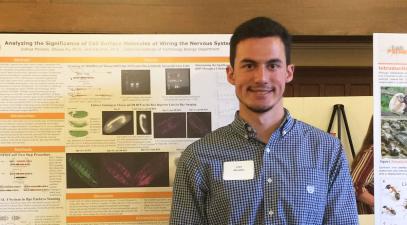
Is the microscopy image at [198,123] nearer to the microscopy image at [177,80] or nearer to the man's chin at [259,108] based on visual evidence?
the microscopy image at [177,80]

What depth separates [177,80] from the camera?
1.76 meters

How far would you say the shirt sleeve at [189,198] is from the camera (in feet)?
4.30

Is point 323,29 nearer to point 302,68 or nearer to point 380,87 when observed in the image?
point 380,87

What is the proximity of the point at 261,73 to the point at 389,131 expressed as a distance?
34.8 inches

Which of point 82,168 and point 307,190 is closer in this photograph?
point 307,190

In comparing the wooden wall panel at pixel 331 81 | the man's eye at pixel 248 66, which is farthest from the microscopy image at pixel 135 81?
the wooden wall panel at pixel 331 81

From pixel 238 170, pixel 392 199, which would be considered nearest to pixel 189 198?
pixel 238 170

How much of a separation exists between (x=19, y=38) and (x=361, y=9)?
58.6 inches

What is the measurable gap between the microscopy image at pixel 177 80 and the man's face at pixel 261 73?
1.61 ft

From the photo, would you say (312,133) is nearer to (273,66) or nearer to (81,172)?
(273,66)

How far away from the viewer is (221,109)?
176 centimetres

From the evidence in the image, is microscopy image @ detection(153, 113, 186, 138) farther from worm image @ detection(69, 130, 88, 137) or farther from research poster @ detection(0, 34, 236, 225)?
worm image @ detection(69, 130, 88, 137)

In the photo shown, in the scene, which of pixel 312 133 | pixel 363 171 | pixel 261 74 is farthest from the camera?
pixel 363 171

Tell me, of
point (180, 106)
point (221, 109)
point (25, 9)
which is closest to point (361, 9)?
point (221, 109)
